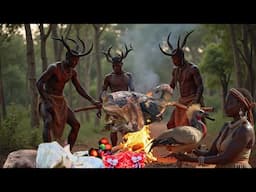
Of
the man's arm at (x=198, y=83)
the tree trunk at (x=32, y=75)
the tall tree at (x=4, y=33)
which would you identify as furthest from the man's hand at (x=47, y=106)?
the tall tree at (x=4, y=33)

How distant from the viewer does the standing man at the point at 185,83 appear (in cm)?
670

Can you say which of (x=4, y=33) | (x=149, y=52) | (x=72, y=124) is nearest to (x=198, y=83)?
(x=72, y=124)

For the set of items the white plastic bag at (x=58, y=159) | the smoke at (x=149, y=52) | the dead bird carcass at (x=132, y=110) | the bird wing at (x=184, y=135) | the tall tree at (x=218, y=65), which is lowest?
the white plastic bag at (x=58, y=159)

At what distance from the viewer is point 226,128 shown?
14.6 ft

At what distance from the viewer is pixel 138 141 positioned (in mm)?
6039

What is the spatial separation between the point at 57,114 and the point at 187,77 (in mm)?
2010

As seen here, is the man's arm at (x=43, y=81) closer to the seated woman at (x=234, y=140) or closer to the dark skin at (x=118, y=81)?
the dark skin at (x=118, y=81)

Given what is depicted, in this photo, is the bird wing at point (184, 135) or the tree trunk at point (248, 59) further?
the tree trunk at point (248, 59)

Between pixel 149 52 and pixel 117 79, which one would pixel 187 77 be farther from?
pixel 149 52

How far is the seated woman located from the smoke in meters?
24.7

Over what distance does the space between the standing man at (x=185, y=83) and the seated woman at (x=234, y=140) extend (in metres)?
2.15
